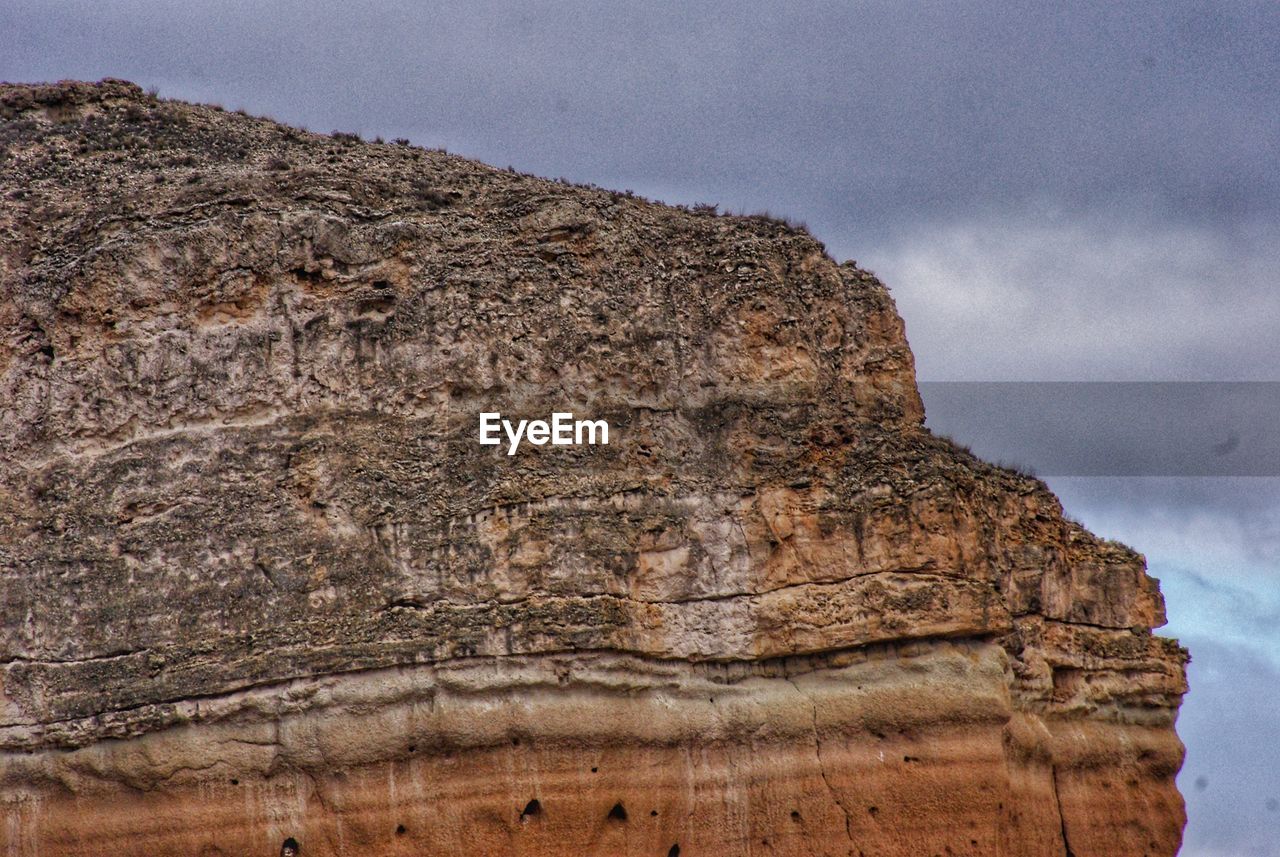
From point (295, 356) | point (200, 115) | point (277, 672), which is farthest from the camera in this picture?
point (200, 115)

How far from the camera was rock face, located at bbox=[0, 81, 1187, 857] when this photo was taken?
3189 centimetres

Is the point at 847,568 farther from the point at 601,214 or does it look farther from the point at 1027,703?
the point at 601,214

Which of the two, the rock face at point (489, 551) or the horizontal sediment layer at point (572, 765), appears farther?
the rock face at point (489, 551)

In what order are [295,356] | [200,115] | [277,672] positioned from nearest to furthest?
1. [277,672]
2. [295,356]
3. [200,115]

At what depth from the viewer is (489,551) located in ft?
107

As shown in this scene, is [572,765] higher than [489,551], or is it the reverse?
[489,551]

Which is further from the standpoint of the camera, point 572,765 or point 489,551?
point 489,551

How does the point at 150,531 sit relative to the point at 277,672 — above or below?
above

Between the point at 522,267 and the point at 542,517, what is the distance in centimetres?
427

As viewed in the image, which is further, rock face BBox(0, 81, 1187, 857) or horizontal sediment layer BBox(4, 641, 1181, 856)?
rock face BBox(0, 81, 1187, 857)

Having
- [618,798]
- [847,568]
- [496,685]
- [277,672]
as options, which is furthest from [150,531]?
[847,568]

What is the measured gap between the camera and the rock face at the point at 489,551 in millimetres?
31891

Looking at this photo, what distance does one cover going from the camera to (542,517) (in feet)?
108

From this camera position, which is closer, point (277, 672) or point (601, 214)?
point (277, 672)
